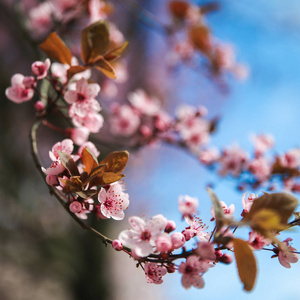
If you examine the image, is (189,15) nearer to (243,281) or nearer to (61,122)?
(61,122)

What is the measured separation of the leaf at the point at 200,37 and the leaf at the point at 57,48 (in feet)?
4.25

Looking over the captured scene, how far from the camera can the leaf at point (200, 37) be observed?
2.00m

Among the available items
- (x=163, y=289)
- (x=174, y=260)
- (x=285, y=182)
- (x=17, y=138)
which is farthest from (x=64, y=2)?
(x=163, y=289)

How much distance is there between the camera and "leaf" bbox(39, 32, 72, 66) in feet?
2.91

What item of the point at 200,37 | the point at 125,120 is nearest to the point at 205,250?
the point at 125,120

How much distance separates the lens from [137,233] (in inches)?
27.0

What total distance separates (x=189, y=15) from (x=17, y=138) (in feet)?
8.94

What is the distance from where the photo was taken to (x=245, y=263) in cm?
62

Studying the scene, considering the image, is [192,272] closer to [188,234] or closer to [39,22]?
[188,234]

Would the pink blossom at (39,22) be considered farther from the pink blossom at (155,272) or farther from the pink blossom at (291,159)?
the pink blossom at (155,272)

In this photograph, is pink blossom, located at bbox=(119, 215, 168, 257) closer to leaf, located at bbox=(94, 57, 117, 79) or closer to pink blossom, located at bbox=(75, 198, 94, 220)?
pink blossom, located at bbox=(75, 198, 94, 220)

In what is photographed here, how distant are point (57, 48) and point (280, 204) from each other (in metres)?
0.70

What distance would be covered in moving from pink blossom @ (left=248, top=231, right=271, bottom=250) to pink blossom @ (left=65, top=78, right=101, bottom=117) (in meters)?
0.56

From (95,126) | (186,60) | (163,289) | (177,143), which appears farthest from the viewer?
(163,289)
